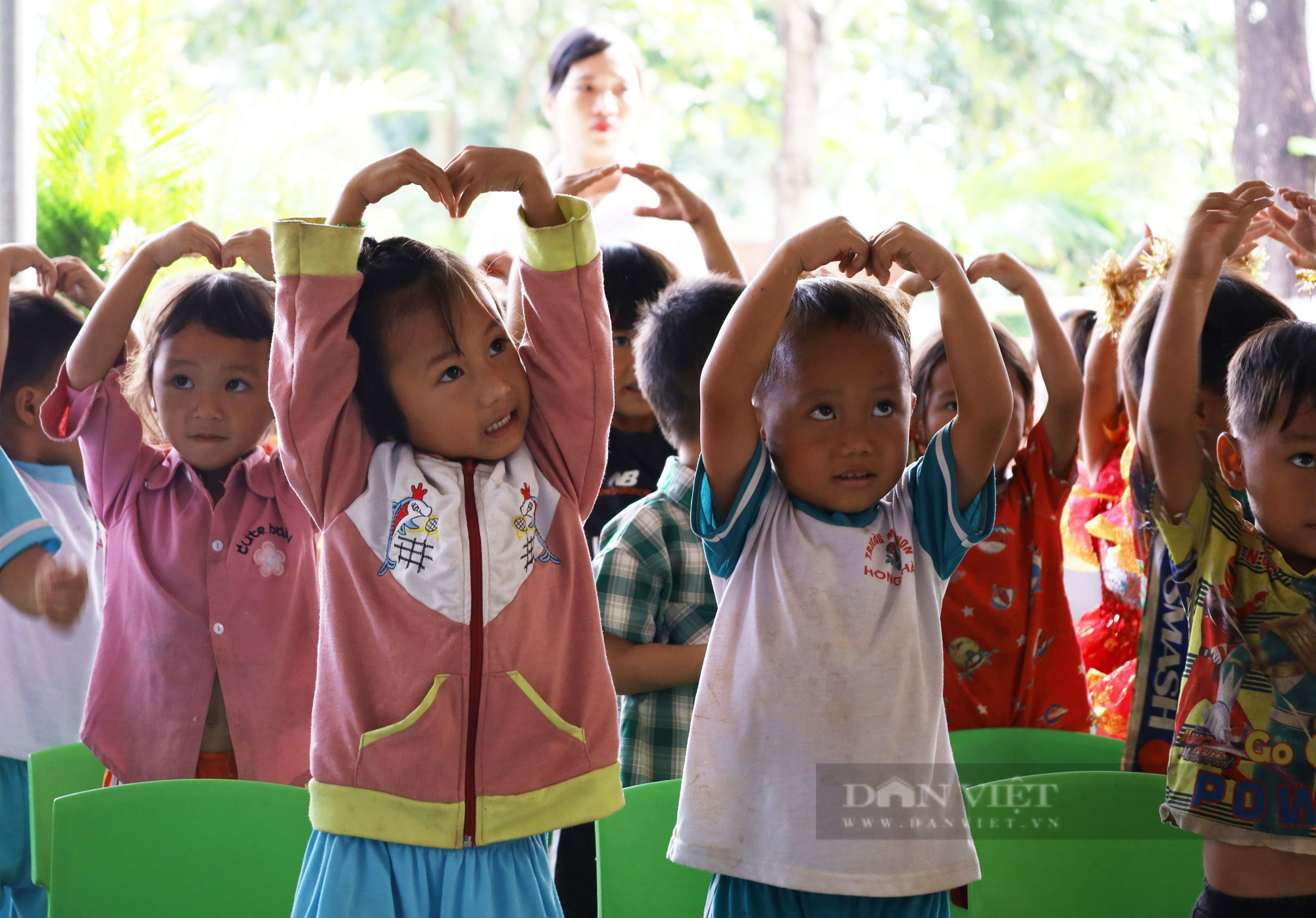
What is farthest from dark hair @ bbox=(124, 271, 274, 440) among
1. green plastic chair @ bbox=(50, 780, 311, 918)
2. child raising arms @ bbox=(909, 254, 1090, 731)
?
child raising arms @ bbox=(909, 254, 1090, 731)

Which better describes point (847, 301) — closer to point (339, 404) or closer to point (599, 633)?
point (599, 633)

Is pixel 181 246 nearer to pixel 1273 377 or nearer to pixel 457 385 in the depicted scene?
pixel 457 385

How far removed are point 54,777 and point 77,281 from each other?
1.02 metres

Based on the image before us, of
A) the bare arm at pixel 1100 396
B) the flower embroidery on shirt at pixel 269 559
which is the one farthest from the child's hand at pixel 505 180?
the bare arm at pixel 1100 396

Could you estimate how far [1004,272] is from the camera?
2.07 metres

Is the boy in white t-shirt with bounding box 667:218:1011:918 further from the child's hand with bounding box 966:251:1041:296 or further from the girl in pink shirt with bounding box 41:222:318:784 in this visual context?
the girl in pink shirt with bounding box 41:222:318:784

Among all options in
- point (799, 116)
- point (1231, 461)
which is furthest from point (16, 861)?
point (799, 116)

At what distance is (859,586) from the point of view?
1521mm

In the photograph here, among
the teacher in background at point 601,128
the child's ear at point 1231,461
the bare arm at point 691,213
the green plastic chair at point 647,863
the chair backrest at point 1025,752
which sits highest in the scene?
the teacher in background at point 601,128

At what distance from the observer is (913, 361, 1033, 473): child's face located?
2.26m

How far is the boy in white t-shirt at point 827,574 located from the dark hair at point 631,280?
0.92m

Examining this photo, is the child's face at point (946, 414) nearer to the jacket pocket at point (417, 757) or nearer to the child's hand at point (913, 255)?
the child's hand at point (913, 255)

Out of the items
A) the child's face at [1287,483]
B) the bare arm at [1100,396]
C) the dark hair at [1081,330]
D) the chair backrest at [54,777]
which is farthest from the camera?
the dark hair at [1081,330]

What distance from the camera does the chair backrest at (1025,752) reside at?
1.86 metres
